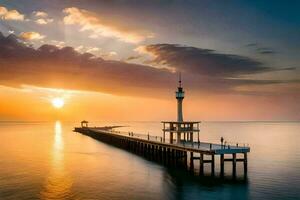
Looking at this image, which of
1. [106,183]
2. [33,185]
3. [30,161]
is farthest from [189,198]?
[30,161]

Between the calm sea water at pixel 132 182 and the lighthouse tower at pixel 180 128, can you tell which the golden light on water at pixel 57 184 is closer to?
the calm sea water at pixel 132 182

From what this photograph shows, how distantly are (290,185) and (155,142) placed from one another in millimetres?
31296

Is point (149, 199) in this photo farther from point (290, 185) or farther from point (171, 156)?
point (171, 156)

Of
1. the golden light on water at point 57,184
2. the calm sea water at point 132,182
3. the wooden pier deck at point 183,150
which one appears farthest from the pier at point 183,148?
the golden light on water at point 57,184

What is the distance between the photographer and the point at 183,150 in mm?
59406

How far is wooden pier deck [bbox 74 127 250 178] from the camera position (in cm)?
5369

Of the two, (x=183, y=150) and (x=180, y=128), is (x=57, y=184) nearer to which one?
(x=183, y=150)

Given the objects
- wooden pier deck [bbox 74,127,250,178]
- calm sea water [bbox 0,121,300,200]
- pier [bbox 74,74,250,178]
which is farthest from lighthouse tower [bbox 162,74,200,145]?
calm sea water [bbox 0,121,300,200]

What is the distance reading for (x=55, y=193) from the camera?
4288 cm

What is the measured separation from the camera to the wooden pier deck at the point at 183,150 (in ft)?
176

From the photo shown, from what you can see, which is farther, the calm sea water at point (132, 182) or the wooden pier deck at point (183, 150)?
the wooden pier deck at point (183, 150)

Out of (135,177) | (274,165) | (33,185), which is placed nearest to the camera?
(33,185)

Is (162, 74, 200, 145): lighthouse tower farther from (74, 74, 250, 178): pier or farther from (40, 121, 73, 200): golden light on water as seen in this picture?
(40, 121, 73, 200): golden light on water

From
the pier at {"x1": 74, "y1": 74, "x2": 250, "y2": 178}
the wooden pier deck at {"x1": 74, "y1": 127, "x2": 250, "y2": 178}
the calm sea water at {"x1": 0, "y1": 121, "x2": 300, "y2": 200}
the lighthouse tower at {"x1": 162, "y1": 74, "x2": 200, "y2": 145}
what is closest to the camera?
the calm sea water at {"x1": 0, "y1": 121, "x2": 300, "y2": 200}
